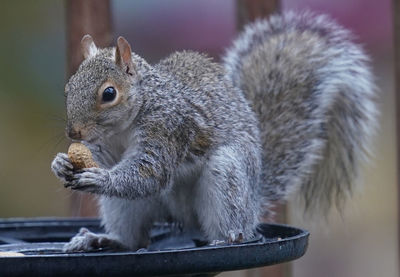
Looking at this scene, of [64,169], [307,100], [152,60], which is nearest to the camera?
[64,169]

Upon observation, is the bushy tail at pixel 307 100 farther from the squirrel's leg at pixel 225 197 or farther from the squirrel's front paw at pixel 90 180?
the squirrel's front paw at pixel 90 180

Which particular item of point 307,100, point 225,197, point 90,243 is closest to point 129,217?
point 90,243

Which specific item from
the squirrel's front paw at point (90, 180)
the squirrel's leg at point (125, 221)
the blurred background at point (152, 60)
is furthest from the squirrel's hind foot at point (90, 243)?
the blurred background at point (152, 60)

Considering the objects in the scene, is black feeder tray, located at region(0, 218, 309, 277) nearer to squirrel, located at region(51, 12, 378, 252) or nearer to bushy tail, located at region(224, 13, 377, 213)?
squirrel, located at region(51, 12, 378, 252)

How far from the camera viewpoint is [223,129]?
76.9 inches

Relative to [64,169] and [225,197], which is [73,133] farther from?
[225,197]

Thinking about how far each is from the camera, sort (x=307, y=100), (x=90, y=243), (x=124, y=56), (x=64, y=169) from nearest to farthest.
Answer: (x=64, y=169)
(x=124, y=56)
(x=90, y=243)
(x=307, y=100)

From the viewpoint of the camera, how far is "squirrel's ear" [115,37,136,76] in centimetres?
182

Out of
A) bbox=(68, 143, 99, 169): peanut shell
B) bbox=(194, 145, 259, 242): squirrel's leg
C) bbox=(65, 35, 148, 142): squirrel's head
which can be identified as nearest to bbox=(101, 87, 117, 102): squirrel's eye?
bbox=(65, 35, 148, 142): squirrel's head

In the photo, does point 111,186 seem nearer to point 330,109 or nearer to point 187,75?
point 187,75

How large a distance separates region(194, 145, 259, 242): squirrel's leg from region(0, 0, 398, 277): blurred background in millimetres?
1547

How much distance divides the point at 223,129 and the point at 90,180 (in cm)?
39

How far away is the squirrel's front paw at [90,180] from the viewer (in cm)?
166

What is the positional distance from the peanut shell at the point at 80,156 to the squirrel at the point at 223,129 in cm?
2
